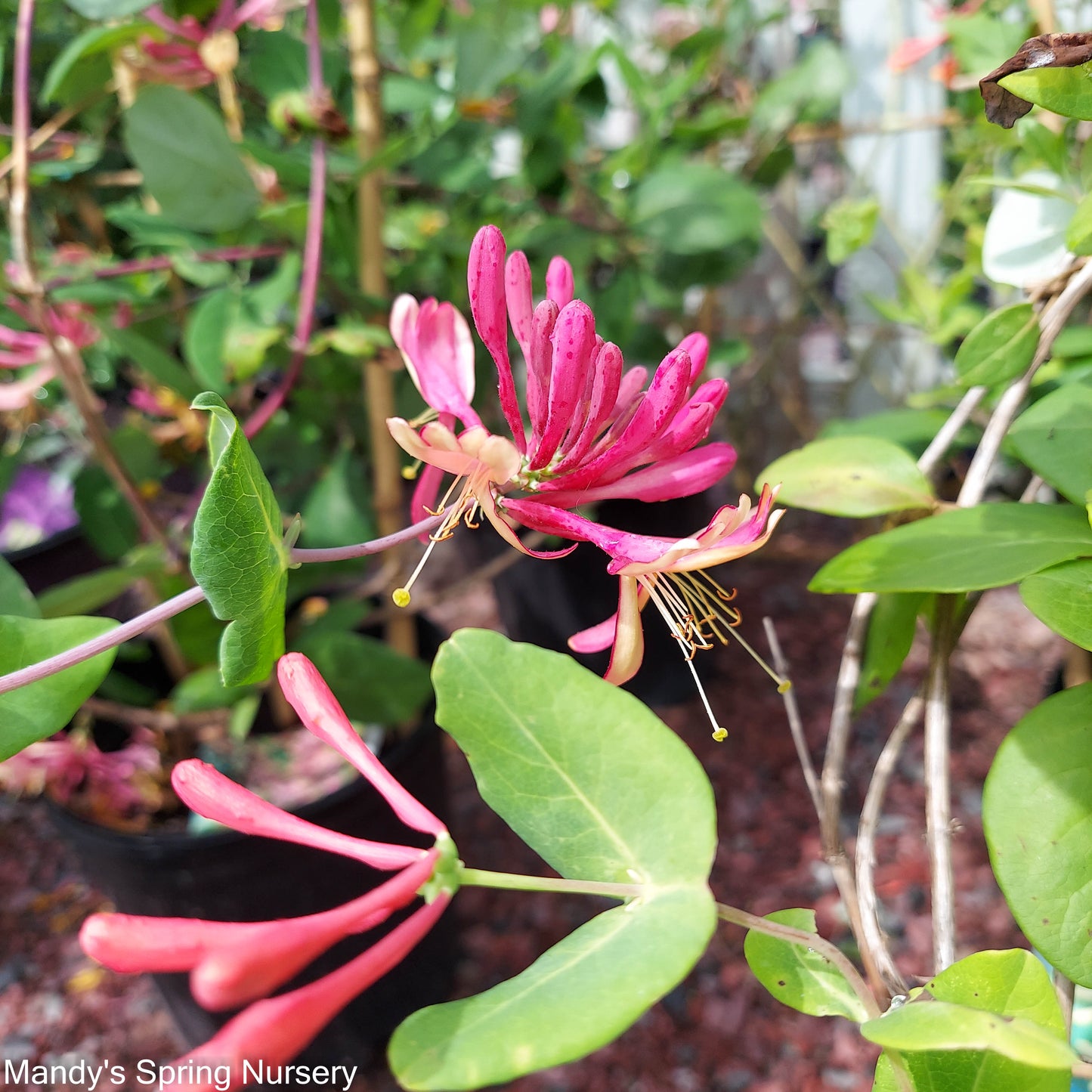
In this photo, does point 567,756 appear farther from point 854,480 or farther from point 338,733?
point 854,480

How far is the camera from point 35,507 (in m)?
1.34

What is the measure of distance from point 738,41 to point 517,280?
44.8 inches

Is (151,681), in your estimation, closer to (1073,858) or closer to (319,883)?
(319,883)

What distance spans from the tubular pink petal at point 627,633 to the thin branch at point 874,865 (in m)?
0.13

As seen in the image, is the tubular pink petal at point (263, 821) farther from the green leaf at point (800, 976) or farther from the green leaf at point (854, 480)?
the green leaf at point (854, 480)

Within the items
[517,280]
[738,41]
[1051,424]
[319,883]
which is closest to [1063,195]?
[1051,424]

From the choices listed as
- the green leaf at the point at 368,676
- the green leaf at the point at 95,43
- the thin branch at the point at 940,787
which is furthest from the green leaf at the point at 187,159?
the thin branch at the point at 940,787

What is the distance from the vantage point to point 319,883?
678 millimetres

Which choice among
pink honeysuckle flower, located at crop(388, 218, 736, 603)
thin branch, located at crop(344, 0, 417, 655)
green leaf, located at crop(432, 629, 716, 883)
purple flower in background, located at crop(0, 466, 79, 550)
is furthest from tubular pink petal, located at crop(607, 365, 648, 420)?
purple flower in background, located at crop(0, 466, 79, 550)

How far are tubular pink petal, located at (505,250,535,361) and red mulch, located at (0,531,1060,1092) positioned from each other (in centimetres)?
69

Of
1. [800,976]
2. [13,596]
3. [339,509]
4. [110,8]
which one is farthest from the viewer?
[339,509]

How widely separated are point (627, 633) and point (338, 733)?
9cm

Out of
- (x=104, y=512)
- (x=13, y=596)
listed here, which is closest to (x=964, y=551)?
(x=13, y=596)

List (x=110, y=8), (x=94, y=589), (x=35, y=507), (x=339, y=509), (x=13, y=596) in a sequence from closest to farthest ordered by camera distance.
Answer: (x=13, y=596) → (x=110, y=8) → (x=94, y=589) → (x=339, y=509) → (x=35, y=507)
